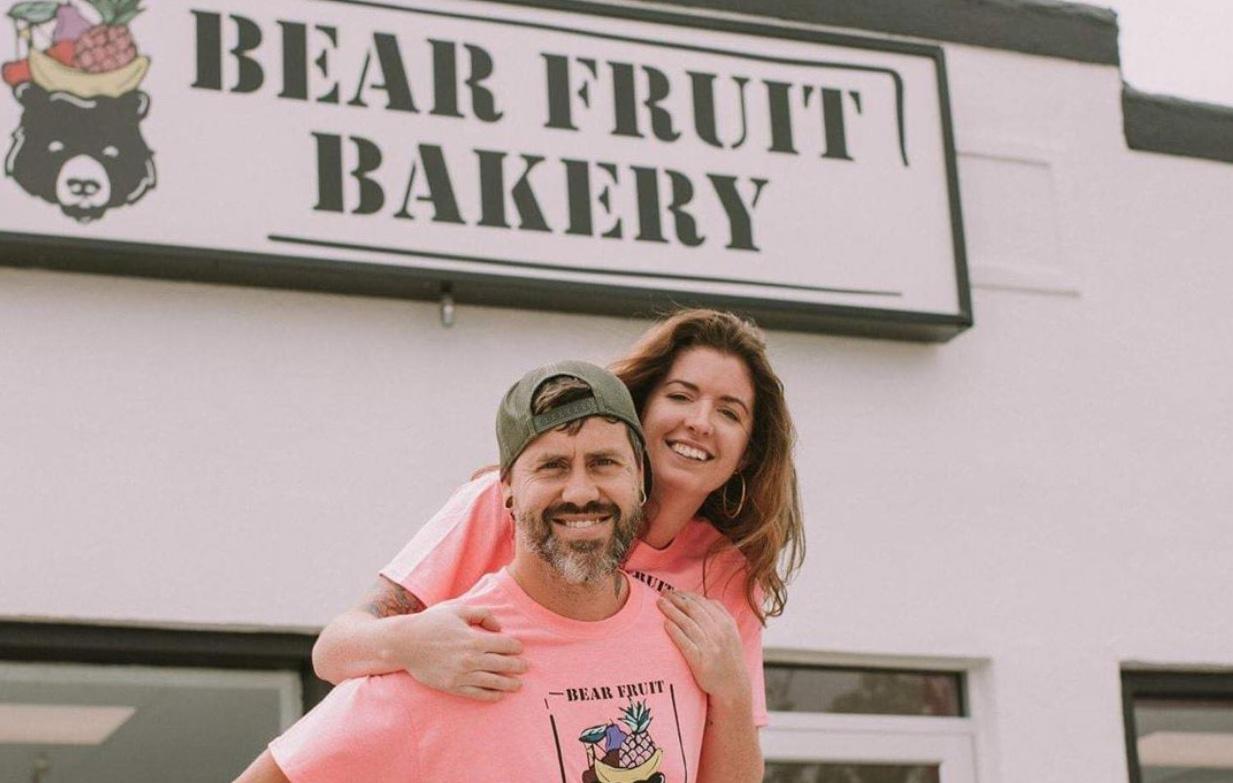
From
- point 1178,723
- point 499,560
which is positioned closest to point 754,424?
point 499,560

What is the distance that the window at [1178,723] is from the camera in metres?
5.91

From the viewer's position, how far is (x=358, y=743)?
8.20 ft

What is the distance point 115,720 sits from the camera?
5016 millimetres

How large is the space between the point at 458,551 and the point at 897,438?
9.88 feet

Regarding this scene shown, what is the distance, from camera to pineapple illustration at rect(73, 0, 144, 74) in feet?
16.9

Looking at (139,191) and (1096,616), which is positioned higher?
(139,191)

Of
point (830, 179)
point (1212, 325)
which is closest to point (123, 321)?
point (830, 179)

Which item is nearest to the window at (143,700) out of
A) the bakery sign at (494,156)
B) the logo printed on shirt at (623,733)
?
the bakery sign at (494,156)

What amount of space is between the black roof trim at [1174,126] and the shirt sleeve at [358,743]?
4526 millimetres

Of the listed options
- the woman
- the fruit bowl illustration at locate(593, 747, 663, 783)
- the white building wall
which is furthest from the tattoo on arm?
the white building wall

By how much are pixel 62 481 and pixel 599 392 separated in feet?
9.06

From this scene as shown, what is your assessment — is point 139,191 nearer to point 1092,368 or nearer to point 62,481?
point 62,481

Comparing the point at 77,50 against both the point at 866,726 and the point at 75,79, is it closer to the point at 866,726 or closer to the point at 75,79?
the point at 75,79

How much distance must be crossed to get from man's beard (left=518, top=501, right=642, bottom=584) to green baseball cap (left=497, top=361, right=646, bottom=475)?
0.10 meters
